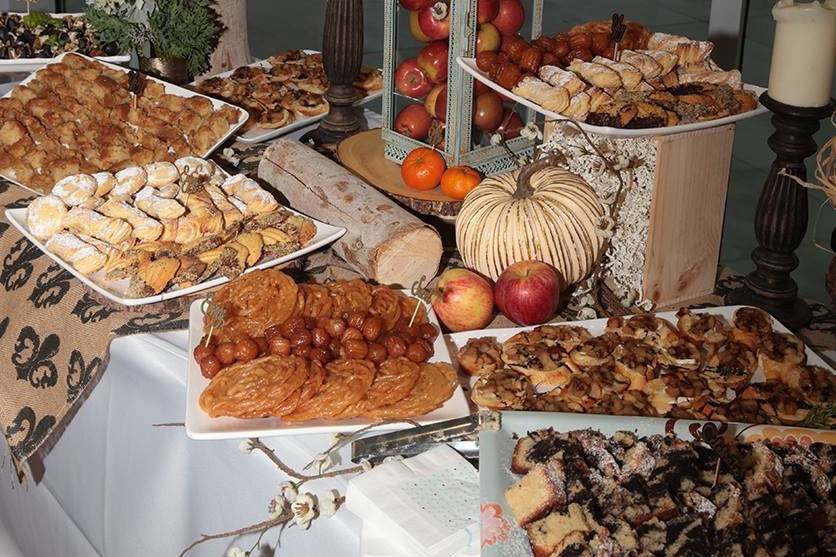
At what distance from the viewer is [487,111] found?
178 cm

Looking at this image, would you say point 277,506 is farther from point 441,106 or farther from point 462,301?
point 441,106

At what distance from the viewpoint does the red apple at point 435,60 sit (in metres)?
1.75

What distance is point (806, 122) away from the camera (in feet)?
4.33

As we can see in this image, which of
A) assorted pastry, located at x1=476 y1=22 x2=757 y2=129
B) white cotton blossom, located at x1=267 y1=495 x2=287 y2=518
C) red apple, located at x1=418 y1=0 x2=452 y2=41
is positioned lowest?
white cotton blossom, located at x1=267 y1=495 x2=287 y2=518

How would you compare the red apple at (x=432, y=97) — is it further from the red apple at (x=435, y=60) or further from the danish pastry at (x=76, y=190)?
the danish pastry at (x=76, y=190)

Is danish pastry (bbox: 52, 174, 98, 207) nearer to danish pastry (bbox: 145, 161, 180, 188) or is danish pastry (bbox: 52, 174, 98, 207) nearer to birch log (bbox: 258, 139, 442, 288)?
danish pastry (bbox: 145, 161, 180, 188)

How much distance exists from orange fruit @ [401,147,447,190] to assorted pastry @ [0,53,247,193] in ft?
1.27

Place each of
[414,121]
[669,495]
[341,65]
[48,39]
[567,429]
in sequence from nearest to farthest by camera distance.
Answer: [669,495] → [567,429] → [414,121] → [341,65] → [48,39]

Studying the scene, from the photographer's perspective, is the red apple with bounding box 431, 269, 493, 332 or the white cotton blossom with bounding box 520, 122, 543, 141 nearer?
the red apple with bounding box 431, 269, 493, 332

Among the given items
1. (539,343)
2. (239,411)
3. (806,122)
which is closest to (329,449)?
(239,411)

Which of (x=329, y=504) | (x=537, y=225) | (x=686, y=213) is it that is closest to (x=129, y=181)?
(x=537, y=225)

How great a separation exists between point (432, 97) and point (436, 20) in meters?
0.14

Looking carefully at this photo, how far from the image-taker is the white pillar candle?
1273mm

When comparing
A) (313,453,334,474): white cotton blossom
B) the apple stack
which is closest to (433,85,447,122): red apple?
the apple stack
